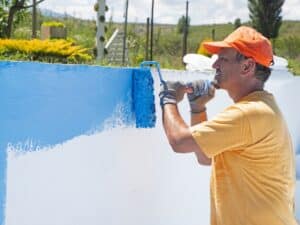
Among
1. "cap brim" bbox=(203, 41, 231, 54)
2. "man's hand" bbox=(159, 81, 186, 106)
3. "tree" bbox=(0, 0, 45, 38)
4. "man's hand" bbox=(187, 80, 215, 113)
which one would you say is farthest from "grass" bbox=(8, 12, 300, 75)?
"cap brim" bbox=(203, 41, 231, 54)

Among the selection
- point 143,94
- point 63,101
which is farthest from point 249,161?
point 143,94

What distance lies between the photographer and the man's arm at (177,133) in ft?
8.47

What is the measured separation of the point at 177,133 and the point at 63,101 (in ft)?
1.70

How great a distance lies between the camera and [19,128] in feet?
8.22

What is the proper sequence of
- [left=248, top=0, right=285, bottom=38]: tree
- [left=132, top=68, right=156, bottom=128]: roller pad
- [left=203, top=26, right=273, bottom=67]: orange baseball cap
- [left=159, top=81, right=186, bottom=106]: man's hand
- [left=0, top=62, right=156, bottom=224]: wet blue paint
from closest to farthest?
1. [left=0, top=62, right=156, bottom=224]: wet blue paint
2. [left=203, top=26, right=273, bottom=67]: orange baseball cap
3. [left=159, top=81, right=186, bottom=106]: man's hand
4. [left=132, top=68, right=156, bottom=128]: roller pad
5. [left=248, top=0, right=285, bottom=38]: tree

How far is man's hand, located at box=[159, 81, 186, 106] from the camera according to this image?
2.84m

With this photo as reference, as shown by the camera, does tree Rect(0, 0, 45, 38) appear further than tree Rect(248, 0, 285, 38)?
No

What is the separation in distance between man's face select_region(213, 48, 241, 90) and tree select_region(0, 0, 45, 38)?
7.70 metres

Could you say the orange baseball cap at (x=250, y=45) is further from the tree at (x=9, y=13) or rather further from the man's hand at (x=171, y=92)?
the tree at (x=9, y=13)

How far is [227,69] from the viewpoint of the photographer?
2.71 m

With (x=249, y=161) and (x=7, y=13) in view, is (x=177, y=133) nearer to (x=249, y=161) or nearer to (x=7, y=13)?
(x=249, y=161)

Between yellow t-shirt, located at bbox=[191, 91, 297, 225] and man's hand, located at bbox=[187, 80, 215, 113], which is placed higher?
man's hand, located at bbox=[187, 80, 215, 113]

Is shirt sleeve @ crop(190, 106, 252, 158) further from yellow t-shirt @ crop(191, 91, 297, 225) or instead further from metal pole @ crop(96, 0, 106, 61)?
metal pole @ crop(96, 0, 106, 61)

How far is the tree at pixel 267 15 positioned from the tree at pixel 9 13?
22.2 meters
